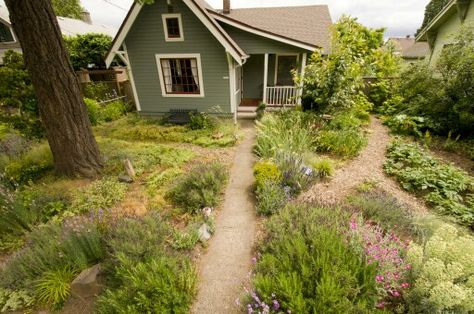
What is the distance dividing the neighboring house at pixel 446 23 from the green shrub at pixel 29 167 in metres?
13.8

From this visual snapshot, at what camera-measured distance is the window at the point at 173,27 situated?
8.06 m

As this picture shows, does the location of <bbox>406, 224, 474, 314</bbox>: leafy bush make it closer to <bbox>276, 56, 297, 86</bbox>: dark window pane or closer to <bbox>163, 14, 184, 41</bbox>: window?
<bbox>163, 14, 184, 41</bbox>: window

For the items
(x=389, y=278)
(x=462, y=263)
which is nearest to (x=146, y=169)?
(x=389, y=278)

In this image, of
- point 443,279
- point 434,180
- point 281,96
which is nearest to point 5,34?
point 281,96

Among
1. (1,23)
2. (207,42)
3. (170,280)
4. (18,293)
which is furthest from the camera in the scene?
(1,23)

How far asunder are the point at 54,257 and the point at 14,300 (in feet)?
1.95

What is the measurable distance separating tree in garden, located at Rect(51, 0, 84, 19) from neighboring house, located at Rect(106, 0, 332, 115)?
33051 millimetres

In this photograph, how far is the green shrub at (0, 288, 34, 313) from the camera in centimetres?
270

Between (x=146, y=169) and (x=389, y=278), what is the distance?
5399 millimetres

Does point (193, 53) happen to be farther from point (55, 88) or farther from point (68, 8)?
point (68, 8)

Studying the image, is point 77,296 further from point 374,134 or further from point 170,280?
point 374,134

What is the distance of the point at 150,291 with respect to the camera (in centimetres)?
235

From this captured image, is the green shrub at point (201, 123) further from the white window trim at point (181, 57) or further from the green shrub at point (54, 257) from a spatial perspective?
the green shrub at point (54, 257)

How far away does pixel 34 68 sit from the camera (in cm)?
422
